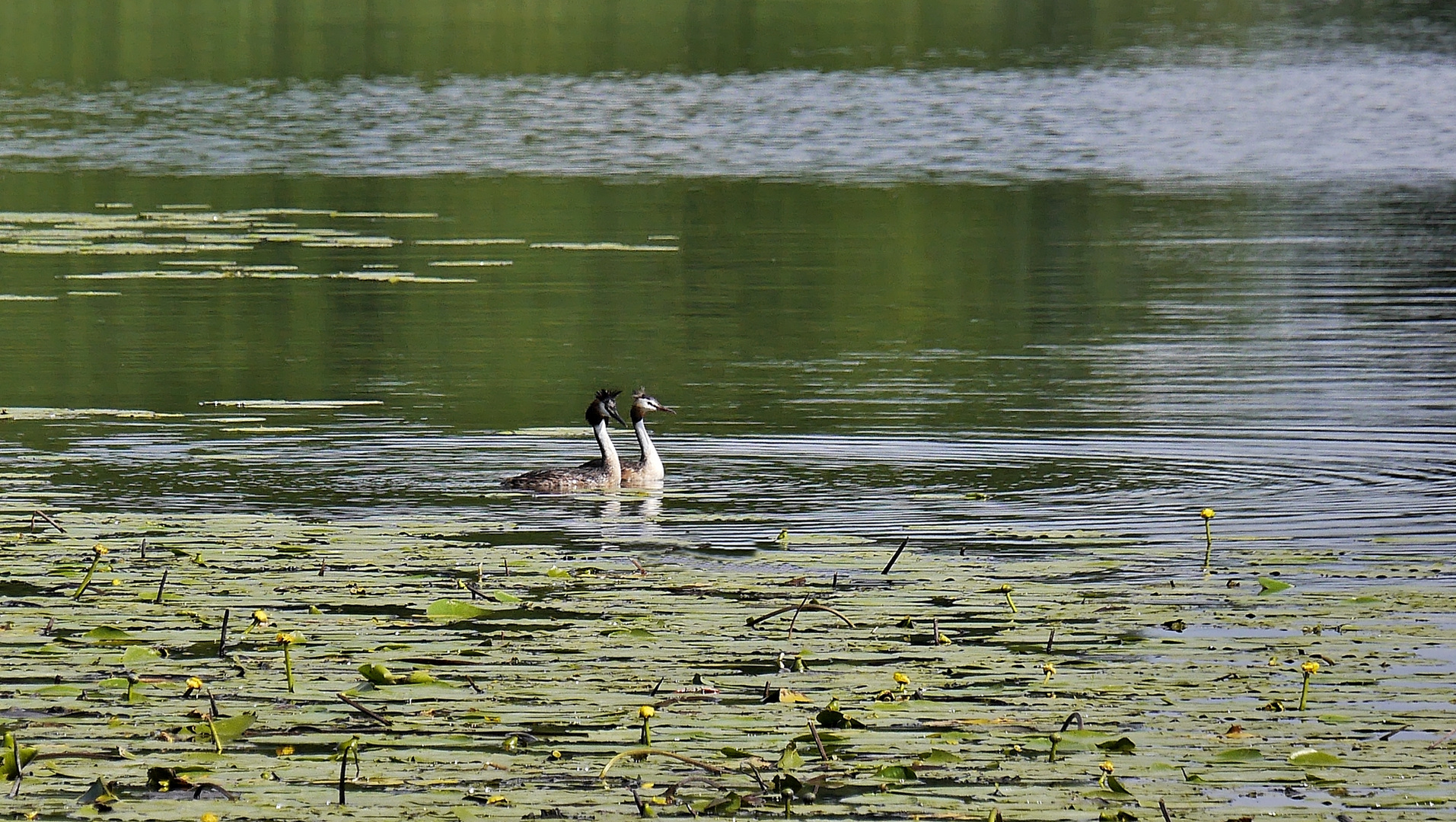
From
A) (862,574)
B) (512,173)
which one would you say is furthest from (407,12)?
(862,574)

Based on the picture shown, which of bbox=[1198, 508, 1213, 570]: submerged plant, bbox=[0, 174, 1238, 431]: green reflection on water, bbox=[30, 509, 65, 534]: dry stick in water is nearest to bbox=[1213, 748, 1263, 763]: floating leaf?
bbox=[1198, 508, 1213, 570]: submerged plant

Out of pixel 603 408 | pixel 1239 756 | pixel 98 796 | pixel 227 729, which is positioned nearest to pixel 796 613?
pixel 1239 756

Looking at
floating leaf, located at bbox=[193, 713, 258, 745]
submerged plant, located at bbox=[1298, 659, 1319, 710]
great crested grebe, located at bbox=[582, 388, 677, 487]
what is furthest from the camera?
great crested grebe, located at bbox=[582, 388, 677, 487]

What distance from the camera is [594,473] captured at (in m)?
13.6

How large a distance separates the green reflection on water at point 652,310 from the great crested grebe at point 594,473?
5.88ft

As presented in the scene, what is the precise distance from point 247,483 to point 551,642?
4553 mm

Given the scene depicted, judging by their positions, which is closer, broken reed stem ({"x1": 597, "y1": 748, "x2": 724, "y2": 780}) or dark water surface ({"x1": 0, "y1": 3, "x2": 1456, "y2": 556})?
broken reed stem ({"x1": 597, "y1": 748, "x2": 724, "y2": 780})

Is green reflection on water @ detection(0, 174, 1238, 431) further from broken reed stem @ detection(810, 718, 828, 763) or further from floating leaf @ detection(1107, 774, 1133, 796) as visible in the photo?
floating leaf @ detection(1107, 774, 1133, 796)

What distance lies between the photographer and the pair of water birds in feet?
43.7

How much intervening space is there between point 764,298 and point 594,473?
371 inches

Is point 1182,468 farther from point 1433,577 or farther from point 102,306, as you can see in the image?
point 102,306

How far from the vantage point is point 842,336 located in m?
20.6

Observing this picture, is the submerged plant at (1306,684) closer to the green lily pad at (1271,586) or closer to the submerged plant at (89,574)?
the green lily pad at (1271,586)

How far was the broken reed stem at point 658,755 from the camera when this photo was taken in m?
7.27
